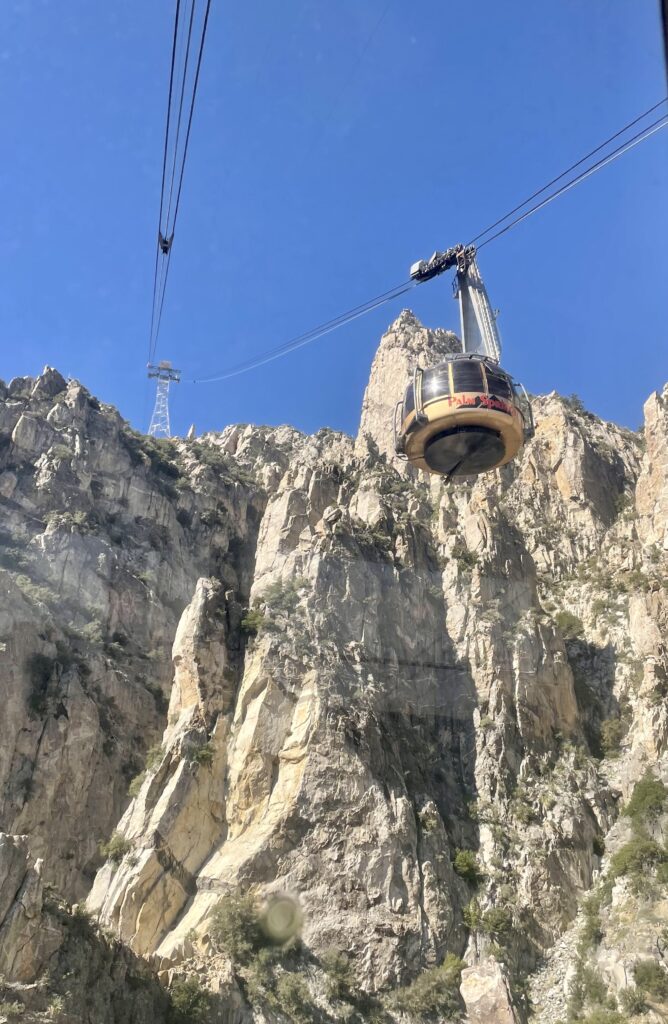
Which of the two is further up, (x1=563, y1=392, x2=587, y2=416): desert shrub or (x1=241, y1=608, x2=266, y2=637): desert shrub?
(x1=563, y1=392, x2=587, y2=416): desert shrub

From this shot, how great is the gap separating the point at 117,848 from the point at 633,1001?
59.0 ft

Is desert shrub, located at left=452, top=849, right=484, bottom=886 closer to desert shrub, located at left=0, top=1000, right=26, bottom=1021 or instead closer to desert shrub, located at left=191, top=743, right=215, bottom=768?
desert shrub, located at left=191, top=743, right=215, bottom=768

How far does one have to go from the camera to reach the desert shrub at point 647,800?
32.8 metres

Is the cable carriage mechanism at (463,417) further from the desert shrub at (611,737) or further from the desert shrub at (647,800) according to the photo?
the desert shrub at (611,737)

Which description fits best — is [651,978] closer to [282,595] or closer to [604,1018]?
[604,1018]

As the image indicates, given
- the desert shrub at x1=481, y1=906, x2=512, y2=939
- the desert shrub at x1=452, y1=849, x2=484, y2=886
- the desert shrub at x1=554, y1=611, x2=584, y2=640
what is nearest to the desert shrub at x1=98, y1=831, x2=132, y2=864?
the desert shrub at x1=452, y1=849, x2=484, y2=886

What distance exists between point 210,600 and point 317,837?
36.9 feet

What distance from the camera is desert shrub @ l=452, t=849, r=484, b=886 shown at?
Answer: 103 ft

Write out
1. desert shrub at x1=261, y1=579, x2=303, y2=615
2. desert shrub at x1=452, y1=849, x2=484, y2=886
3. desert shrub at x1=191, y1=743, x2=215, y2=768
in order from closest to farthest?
desert shrub at x1=191, y1=743, x2=215, y2=768 < desert shrub at x1=452, y1=849, x2=484, y2=886 < desert shrub at x1=261, y1=579, x2=303, y2=615

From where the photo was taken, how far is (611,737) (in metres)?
39.1

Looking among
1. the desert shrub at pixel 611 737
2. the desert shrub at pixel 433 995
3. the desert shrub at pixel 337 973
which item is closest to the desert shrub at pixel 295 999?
the desert shrub at pixel 337 973

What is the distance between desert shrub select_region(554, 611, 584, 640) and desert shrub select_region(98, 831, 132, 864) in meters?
25.5

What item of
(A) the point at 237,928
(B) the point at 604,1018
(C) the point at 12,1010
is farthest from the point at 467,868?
(C) the point at 12,1010

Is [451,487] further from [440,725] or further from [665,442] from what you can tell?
[440,725]
